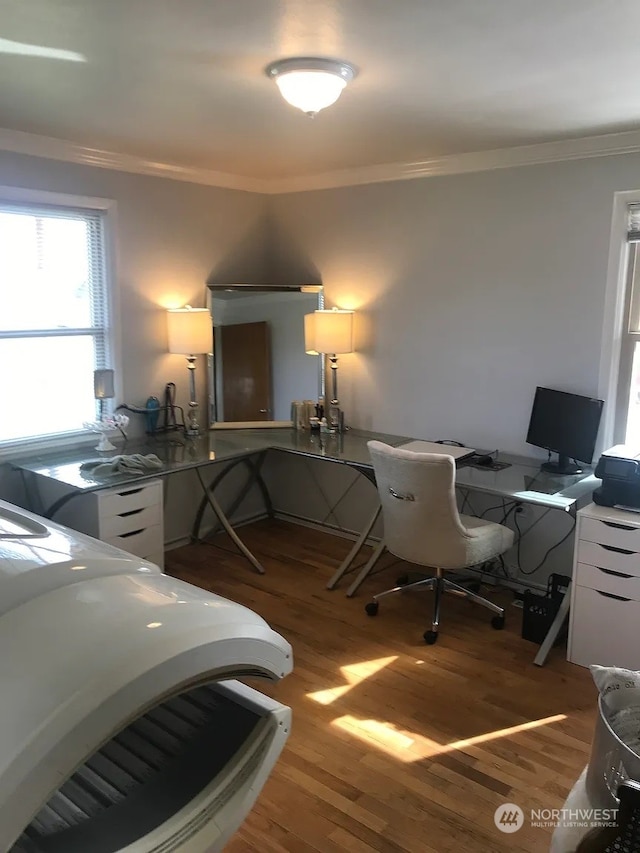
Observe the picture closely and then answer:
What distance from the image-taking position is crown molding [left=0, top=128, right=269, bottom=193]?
3.40 metres

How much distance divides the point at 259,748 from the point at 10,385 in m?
3.17

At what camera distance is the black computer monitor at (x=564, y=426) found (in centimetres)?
332

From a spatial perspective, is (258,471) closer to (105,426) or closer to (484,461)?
(105,426)

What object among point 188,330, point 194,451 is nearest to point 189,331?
point 188,330

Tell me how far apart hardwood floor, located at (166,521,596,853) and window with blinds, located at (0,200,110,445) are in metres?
1.24

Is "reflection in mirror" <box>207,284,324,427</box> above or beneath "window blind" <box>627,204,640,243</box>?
beneath

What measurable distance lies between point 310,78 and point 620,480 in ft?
6.69

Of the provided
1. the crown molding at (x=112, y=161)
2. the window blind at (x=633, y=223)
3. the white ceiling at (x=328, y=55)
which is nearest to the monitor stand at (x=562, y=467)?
the window blind at (x=633, y=223)

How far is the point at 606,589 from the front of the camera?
9.87 ft

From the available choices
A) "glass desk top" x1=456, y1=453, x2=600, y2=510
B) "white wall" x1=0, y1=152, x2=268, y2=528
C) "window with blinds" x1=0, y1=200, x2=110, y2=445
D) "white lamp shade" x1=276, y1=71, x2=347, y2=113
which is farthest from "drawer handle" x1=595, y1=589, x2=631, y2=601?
"window with blinds" x1=0, y1=200, x2=110, y2=445

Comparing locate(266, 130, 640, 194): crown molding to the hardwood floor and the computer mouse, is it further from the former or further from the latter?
the hardwood floor

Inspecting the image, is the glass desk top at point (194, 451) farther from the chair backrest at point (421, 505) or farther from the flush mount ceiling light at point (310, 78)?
the flush mount ceiling light at point (310, 78)

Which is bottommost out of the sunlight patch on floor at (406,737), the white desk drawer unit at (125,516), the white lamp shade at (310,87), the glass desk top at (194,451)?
the sunlight patch on floor at (406,737)

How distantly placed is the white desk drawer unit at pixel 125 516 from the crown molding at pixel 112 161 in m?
1.72
